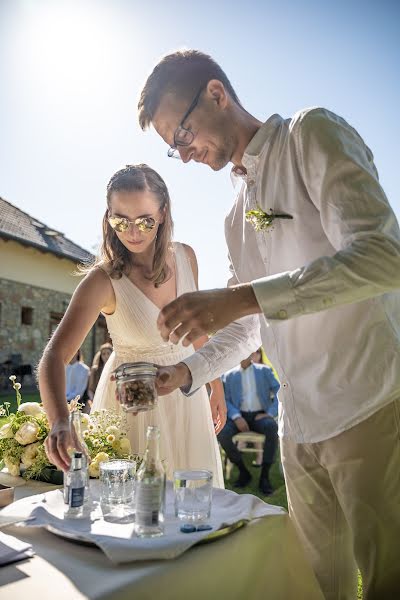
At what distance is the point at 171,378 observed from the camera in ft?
6.37

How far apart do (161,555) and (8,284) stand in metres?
21.1

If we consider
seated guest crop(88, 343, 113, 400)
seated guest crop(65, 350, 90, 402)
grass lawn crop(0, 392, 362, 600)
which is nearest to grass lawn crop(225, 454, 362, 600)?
grass lawn crop(0, 392, 362, 600)

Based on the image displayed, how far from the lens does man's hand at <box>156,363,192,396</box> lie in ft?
6.32

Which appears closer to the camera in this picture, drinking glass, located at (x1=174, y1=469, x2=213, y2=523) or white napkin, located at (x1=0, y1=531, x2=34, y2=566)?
white napkin, located at (x1=0, y1=531, x2=34, y2=566)

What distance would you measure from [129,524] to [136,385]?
1.32 feet

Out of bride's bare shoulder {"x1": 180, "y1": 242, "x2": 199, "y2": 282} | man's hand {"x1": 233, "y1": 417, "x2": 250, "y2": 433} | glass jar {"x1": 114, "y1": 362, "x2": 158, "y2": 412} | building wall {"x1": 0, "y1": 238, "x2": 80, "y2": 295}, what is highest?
building wall {"x1": 0, "y1": 238, "x2": 80, "y2": 295}

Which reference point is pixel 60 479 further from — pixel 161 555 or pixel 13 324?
pixel 13 324

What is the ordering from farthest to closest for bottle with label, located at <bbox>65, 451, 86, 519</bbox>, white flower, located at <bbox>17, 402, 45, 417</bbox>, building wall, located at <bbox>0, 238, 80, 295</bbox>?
building wall, located at <bbox>0, 238, 80, 295</bbox> → white flower, located at <bbox>17, 402, 45, 417</bbox> → bottle with label, located at <bbox>65, 451, 86, 519</bbox>

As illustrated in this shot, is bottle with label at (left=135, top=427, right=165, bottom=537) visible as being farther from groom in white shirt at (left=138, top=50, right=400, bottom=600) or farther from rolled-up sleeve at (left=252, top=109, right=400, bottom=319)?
rolled-up sleeve at (left=252, top=109, right=400, bottom=319)

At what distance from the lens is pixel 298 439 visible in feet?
5.71

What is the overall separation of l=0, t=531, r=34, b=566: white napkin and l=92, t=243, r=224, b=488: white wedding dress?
125cm

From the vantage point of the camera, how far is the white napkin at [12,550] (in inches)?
51.0

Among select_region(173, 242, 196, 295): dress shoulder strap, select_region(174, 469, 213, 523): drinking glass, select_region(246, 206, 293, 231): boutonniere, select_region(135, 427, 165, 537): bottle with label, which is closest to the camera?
select_region(135, 427, 165, 537): bottle with label

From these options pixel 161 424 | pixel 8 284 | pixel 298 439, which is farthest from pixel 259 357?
pixel 8 284
